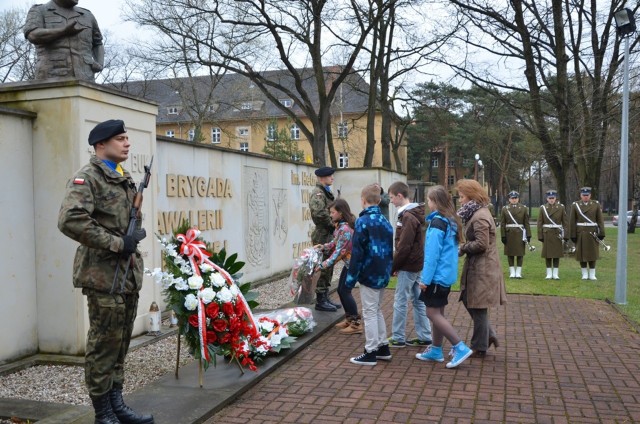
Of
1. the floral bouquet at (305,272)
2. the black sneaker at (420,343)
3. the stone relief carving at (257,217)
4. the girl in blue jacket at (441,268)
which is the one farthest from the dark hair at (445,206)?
the stone relief carving at (257,217)

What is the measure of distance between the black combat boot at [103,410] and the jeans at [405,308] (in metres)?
3.44

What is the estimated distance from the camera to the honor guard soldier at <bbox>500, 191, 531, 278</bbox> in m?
13.2

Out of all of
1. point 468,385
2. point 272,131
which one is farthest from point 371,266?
point 272,131

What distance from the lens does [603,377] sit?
5.57 meters

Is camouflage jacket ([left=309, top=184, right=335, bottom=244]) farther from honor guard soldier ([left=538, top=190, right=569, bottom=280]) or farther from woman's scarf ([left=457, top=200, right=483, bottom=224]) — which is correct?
honor guard soldier ([left=538, top=190, right=569, bottom=280])

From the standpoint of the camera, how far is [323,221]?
8.18 m

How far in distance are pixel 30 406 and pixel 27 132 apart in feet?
9.52

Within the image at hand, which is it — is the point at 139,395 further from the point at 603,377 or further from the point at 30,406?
the point at 603,377

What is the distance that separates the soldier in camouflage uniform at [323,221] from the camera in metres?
8.12

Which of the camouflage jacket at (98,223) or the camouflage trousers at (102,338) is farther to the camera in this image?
the camouflage trousers at (102,338)

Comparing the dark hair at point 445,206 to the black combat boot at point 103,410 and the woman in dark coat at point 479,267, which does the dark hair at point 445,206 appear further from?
the black combat boot at point 103,410

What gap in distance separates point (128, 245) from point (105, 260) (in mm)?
237

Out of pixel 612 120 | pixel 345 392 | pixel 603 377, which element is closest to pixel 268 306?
pixel 345 392

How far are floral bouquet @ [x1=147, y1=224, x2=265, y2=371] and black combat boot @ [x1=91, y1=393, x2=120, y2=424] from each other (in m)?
1.02
